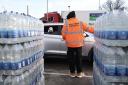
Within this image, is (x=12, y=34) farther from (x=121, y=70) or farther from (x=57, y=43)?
(x=57, y=43)

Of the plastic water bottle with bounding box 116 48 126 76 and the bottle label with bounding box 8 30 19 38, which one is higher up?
the bottle label with bounding box 8 30 19 38

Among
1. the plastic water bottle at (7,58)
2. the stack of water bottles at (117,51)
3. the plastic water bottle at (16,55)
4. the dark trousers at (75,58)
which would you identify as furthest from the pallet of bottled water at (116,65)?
the dark trousers at (75,58)

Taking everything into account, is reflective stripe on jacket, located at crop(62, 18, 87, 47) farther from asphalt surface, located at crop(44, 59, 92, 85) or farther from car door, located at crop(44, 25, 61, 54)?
car door, located at crop(44, 25, 61, 54)

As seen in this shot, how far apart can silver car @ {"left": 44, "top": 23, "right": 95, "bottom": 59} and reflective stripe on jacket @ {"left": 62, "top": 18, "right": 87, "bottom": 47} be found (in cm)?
215

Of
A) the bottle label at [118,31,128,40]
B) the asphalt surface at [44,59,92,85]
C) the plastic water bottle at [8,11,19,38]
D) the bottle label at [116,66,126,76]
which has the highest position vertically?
the plastic water bottle at [8,11,19,38]

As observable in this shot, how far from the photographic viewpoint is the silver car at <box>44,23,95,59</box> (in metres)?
11.2

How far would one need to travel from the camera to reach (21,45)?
208 inches

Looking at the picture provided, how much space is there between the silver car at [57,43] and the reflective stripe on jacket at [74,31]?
2154 millimetres

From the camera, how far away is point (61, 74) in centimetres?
966

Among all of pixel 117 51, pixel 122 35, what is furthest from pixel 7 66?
pixel 122 35

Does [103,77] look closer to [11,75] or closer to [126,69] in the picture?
[126,69]

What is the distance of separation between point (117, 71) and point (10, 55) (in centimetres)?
173

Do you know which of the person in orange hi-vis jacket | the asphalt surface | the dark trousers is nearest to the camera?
the asphalt surface

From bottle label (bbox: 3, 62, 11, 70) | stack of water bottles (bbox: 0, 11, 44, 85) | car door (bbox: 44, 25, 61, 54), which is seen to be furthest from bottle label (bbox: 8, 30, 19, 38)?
car door (bbox: 44, 25, 61, 54)
